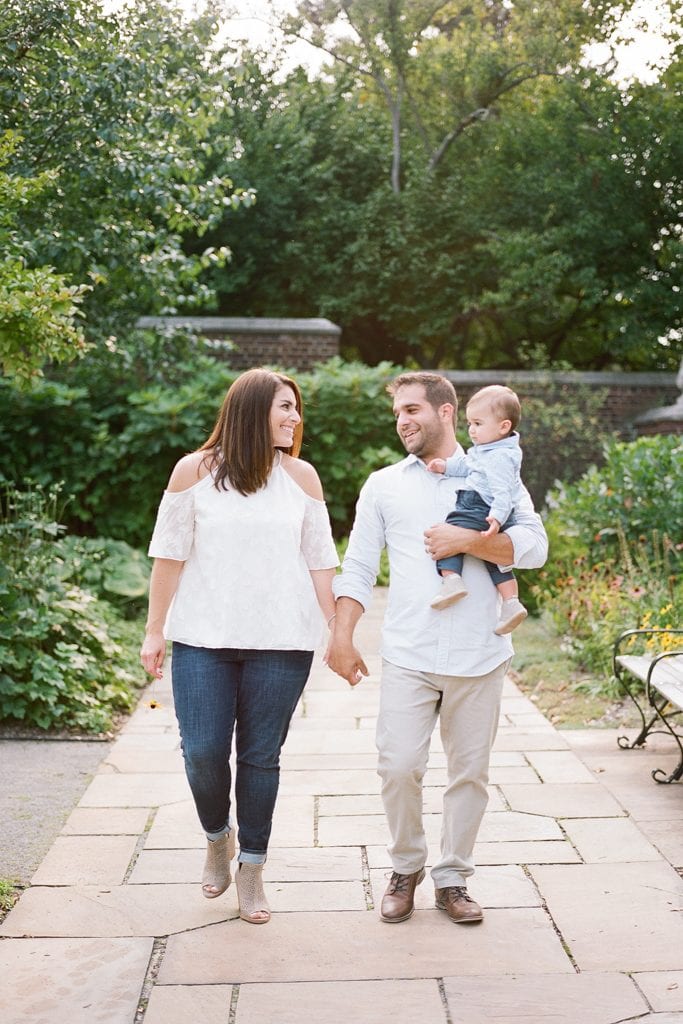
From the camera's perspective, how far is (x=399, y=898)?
341 cm

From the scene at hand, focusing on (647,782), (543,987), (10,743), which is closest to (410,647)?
(543,987)

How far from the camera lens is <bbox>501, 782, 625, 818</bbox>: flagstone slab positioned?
453 centimetres

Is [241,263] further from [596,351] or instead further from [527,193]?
[596,351]

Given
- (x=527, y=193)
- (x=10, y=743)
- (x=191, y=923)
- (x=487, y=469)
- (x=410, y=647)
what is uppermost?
(x=527, y=193)

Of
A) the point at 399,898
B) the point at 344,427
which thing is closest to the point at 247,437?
the point at 399,898

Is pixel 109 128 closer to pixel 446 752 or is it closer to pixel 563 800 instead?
pixel 563 800

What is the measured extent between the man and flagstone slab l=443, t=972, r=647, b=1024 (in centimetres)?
41

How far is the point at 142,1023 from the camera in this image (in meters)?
2.76

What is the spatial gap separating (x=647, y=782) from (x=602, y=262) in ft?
42.5

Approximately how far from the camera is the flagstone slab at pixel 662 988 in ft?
9.30

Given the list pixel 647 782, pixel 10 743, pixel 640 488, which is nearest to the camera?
pixel 647 782

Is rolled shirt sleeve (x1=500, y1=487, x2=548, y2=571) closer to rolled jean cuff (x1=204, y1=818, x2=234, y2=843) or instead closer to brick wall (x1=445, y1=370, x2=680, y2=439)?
rolled jean cuff (x1=204, y1=818, x2=234, y2=843)

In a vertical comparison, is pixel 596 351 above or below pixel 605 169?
below

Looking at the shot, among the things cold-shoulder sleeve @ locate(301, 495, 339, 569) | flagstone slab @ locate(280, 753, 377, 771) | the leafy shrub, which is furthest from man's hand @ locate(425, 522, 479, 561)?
the leafy shrub
